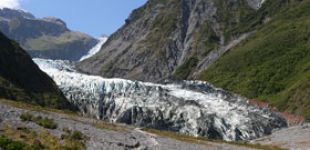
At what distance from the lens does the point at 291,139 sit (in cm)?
10038

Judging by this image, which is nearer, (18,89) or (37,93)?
(18,89)

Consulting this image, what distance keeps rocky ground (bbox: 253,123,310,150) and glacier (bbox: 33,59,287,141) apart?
958 cm

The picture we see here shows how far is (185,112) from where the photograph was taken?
136 meters

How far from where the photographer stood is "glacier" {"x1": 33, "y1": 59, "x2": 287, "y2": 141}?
12875 cm

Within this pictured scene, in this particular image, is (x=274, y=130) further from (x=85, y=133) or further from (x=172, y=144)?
(x=85, y=133)

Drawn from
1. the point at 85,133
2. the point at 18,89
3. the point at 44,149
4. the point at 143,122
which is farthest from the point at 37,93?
the point at 44,149

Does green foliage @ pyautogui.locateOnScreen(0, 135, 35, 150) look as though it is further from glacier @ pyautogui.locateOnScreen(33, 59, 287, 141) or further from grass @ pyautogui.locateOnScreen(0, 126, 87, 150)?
glacier @ pyautogui.locateOnScreen(33, 59, 287, 141)

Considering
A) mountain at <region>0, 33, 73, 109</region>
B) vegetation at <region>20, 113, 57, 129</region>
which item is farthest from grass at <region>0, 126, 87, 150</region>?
mountain at <region>0, 33, 73, 109</region>

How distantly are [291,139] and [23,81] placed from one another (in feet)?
154

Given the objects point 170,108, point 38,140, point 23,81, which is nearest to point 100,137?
point 38,140

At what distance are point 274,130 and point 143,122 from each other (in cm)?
2847

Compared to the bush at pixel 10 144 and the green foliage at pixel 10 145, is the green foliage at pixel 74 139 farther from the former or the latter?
the bush at pixel 10 144

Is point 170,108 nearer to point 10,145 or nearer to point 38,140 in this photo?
point 38,140

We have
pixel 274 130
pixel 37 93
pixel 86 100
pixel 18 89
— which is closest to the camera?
pixel 18 89
